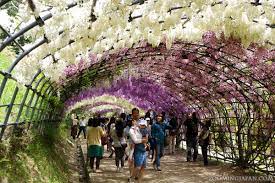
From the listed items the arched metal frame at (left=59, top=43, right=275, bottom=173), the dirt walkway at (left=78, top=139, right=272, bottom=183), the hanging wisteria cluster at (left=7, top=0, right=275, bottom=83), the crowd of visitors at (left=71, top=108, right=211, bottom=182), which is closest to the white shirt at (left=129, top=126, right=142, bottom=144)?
the crowd of visitors at (left=71, top=108, right=211, bottom=182)

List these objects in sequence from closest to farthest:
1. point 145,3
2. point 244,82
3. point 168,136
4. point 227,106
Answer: point 145,3
point 244,82
point 227,106
point 168,136

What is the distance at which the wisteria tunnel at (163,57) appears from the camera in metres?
5.55

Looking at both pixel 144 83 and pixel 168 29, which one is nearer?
pixel 168 29

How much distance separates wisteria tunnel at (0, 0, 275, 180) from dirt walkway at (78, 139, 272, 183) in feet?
2.13

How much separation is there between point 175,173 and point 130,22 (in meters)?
6.49

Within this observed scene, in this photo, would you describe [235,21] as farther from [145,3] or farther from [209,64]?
[209,64]

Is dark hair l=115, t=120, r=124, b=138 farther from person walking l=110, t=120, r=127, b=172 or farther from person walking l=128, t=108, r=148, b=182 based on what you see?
person walking l=128, t=108, r=148, b=182

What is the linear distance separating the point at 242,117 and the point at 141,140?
17.5 feet

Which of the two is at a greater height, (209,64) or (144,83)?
(144,83)

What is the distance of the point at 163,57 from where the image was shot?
41.5 ft

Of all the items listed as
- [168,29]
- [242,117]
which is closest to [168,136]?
[242,117]

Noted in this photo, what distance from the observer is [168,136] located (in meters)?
17.5

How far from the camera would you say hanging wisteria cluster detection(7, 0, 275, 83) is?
17.3 ft

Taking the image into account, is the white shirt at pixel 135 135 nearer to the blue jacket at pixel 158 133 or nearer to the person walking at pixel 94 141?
the person walking at pixel 94 141
